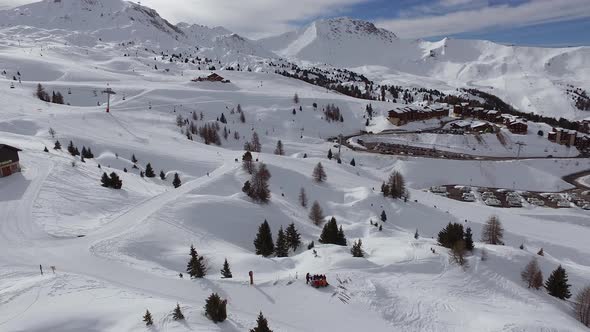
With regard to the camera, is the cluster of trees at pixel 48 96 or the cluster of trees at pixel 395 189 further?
the cluster of trees at pixel 48 96

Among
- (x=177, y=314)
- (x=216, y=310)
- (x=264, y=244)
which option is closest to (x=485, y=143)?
(x=264, y=244)

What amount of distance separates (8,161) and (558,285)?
58456 mm

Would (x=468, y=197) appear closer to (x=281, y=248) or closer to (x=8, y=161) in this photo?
(x=281, y=248)

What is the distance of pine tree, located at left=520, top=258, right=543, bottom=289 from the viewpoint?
3306cm

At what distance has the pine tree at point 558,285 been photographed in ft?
108

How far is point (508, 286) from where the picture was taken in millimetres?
31797

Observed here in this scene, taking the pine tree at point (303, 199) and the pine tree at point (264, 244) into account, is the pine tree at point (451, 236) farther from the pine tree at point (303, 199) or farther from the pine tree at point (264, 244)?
the pine tree at point (303, 199)

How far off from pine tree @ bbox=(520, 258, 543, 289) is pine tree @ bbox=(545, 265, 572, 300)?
2.64ft

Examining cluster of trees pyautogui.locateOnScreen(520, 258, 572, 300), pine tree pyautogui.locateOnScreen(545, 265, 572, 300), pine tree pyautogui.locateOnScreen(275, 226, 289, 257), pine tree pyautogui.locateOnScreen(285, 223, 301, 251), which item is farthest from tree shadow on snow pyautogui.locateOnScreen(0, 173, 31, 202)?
pine tree pyautogui.locateOnScreen(545, 265, 572, 300)

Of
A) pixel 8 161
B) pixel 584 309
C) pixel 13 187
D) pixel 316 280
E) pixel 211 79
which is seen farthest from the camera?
pixel 211 79

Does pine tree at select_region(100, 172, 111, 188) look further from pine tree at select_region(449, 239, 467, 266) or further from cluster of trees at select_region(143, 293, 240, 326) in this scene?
pine tree at select_region(449, 239, 467, 266)

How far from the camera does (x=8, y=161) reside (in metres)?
45.0

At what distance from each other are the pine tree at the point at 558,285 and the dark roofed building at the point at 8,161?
188 ft

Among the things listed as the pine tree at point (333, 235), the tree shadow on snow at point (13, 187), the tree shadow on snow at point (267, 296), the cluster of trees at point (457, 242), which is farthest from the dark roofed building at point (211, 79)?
the tree shadow on snow at point (267, 296)
